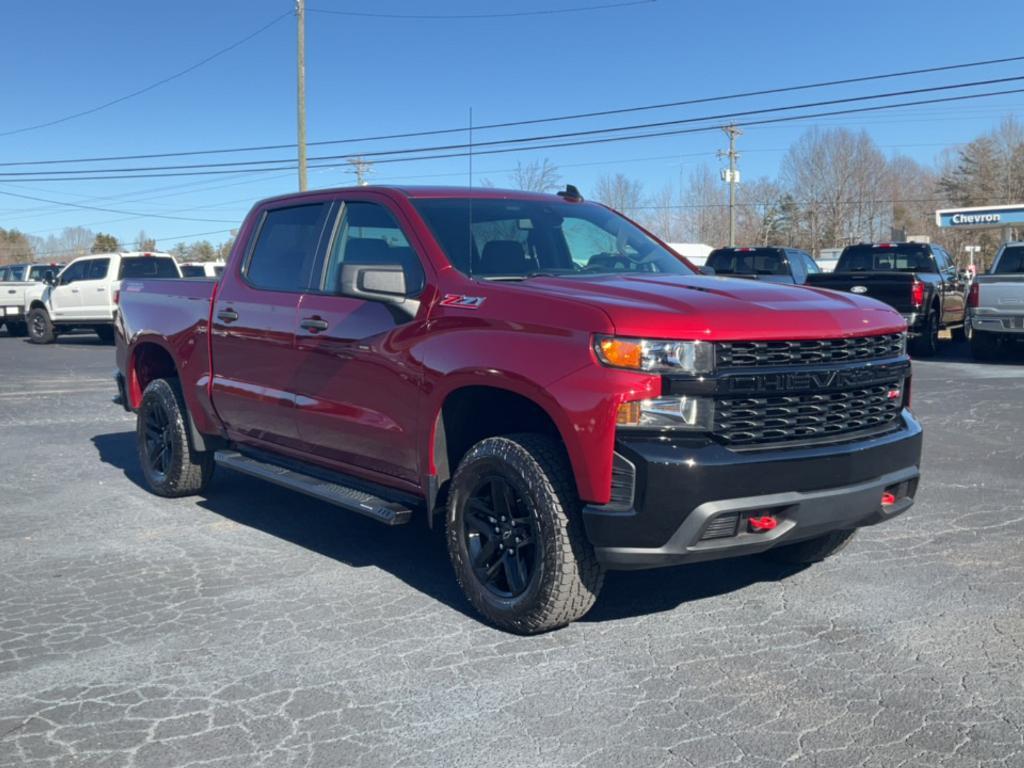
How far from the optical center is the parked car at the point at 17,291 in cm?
2545

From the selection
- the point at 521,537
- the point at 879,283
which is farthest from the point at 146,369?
the point at 879,283

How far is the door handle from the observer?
535 centimetres

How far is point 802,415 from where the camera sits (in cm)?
418

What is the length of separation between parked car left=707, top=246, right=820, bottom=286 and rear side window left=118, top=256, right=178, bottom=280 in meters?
11.1

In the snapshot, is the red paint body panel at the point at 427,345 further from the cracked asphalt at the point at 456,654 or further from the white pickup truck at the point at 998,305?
the white pickup truck at the point at 998,305

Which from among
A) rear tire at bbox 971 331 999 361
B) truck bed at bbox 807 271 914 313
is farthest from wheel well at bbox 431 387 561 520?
rear tire at bbox 971 331 999 361

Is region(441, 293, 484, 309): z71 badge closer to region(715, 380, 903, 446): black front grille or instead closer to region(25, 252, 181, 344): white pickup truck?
region(715, 380, 903, 446): black front grille

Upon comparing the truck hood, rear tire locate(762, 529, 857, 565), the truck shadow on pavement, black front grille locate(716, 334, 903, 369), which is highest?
the truck hood

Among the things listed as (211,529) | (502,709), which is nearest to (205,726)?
(502,709)

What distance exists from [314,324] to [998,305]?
13169mm

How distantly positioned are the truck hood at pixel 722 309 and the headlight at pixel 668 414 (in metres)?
0.24

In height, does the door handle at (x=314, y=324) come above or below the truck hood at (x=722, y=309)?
below

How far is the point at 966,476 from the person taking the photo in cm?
750

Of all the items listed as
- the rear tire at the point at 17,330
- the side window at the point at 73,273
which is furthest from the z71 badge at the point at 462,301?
the rear tire at the point at 17,330
